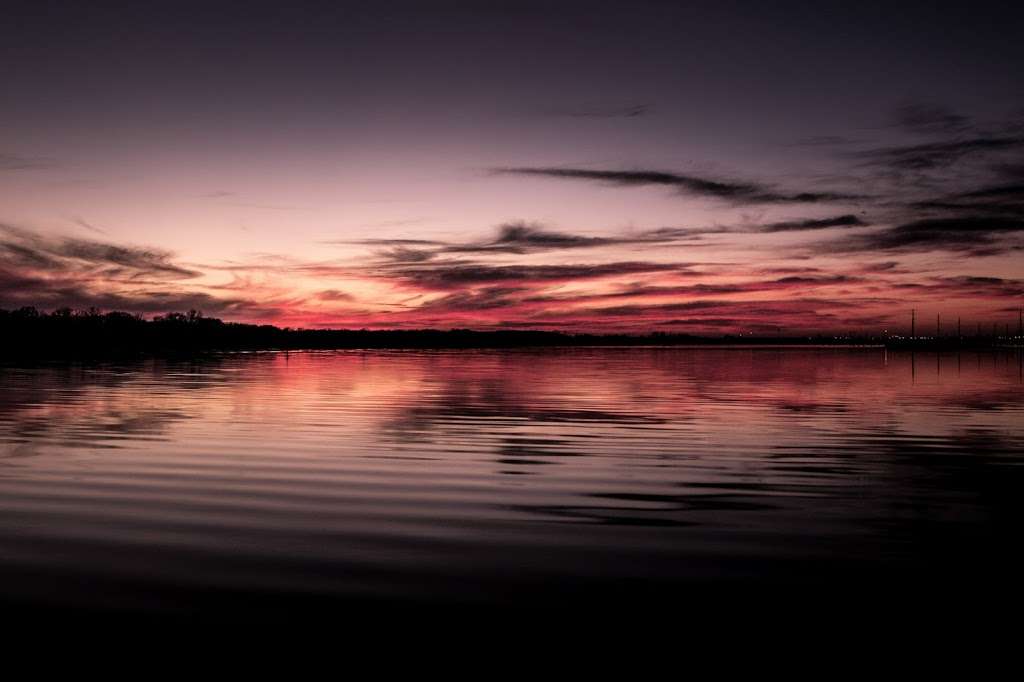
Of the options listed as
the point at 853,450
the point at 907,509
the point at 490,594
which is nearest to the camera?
the point at 490,594

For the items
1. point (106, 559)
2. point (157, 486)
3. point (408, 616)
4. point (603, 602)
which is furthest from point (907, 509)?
point (157, 486)

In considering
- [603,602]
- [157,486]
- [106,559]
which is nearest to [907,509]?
[603,602]

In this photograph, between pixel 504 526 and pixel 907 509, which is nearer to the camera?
pixel 504 526

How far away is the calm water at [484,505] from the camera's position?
747cm

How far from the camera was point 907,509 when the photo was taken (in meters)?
10.7

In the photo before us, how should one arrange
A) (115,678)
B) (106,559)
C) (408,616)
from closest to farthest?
(115,678), (408,616), (106,559)

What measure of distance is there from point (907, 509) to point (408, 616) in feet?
23.9

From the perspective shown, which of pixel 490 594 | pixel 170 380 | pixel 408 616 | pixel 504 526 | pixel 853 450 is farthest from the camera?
pixel 170 380

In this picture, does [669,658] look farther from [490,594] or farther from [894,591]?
[894,591]

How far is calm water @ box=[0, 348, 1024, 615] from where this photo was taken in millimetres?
7470

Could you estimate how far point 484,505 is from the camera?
Result: 1088 cm

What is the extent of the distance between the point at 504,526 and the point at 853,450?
9464mm

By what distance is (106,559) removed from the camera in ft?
26.5

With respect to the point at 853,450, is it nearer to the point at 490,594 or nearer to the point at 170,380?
the point at 490,594
